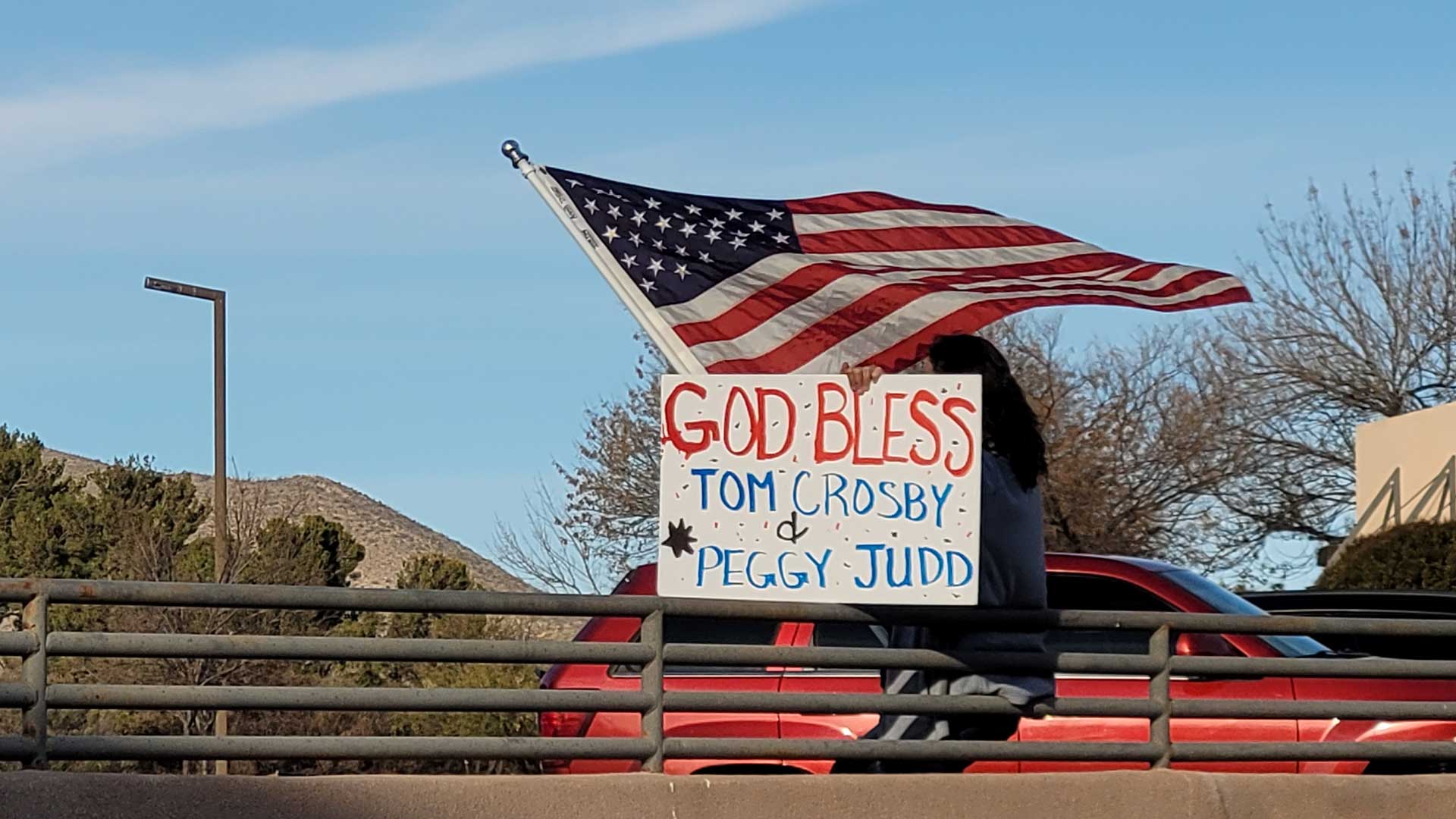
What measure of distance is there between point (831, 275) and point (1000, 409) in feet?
5.34

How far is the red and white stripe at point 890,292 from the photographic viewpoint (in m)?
8.26

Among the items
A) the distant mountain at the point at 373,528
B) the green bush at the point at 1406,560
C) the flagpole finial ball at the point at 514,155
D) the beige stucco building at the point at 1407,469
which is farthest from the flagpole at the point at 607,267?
the distant mountain at the point at 373,528

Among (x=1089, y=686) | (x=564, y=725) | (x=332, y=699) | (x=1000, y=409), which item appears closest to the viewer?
(x=332, y=699)

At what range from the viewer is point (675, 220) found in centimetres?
868

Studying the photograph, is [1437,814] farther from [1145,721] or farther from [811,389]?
[811,389]

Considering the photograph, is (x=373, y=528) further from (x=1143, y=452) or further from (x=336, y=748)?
(x=336, y=748)

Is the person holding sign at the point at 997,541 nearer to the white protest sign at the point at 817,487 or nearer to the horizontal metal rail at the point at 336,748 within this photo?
the white protest sign at the point at 817,487

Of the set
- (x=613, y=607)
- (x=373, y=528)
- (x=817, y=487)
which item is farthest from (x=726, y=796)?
(x=373, y=528)

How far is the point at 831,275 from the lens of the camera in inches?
336

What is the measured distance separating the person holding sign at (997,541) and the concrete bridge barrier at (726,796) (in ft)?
0.82

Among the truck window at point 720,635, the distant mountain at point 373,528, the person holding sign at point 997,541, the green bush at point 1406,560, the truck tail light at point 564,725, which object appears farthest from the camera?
the distant mountain at point 373,528

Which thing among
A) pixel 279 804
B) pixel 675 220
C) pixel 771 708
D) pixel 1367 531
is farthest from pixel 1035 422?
pixel 1367 531

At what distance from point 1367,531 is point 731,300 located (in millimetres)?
23728

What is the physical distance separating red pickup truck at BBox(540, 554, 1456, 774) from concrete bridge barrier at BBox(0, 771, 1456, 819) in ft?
3.00
